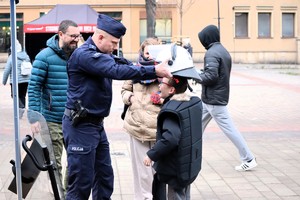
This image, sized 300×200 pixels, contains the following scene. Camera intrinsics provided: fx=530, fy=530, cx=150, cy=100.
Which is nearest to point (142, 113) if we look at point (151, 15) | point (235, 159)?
point (235, 159)

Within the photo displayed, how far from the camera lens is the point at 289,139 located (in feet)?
30.1

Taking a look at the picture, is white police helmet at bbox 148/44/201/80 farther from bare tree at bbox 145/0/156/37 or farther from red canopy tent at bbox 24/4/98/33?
bare tree at bbox 145/0/156/37

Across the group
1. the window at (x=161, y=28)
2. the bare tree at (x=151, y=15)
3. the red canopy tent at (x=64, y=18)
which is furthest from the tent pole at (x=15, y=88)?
the window at (x=161, y=28)

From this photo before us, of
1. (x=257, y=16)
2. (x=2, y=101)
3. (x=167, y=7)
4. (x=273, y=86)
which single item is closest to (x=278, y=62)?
(x=257, y=16)

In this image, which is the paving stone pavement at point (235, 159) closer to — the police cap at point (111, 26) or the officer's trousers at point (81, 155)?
the officer's trousers at point (81, 155)

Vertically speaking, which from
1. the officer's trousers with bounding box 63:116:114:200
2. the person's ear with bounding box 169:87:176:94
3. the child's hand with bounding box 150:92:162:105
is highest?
the person's ear with bounding box 169:87:176:94

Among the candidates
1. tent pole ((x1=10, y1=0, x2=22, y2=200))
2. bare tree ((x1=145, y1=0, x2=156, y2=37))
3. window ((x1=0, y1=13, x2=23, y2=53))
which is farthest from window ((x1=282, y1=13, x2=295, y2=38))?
tent pole ((x1=10, y1=0, x2=22, y2=200))

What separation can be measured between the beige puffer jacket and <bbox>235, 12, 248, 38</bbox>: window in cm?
3661

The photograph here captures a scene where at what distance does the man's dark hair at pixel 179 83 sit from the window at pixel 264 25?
125 ft

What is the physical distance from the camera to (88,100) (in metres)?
4.20

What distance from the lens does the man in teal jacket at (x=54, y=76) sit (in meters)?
5.18

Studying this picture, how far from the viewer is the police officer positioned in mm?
4094

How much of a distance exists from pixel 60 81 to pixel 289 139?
17.1 feet

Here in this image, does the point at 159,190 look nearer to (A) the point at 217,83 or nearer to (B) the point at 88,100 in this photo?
(B) the point at 88,100
